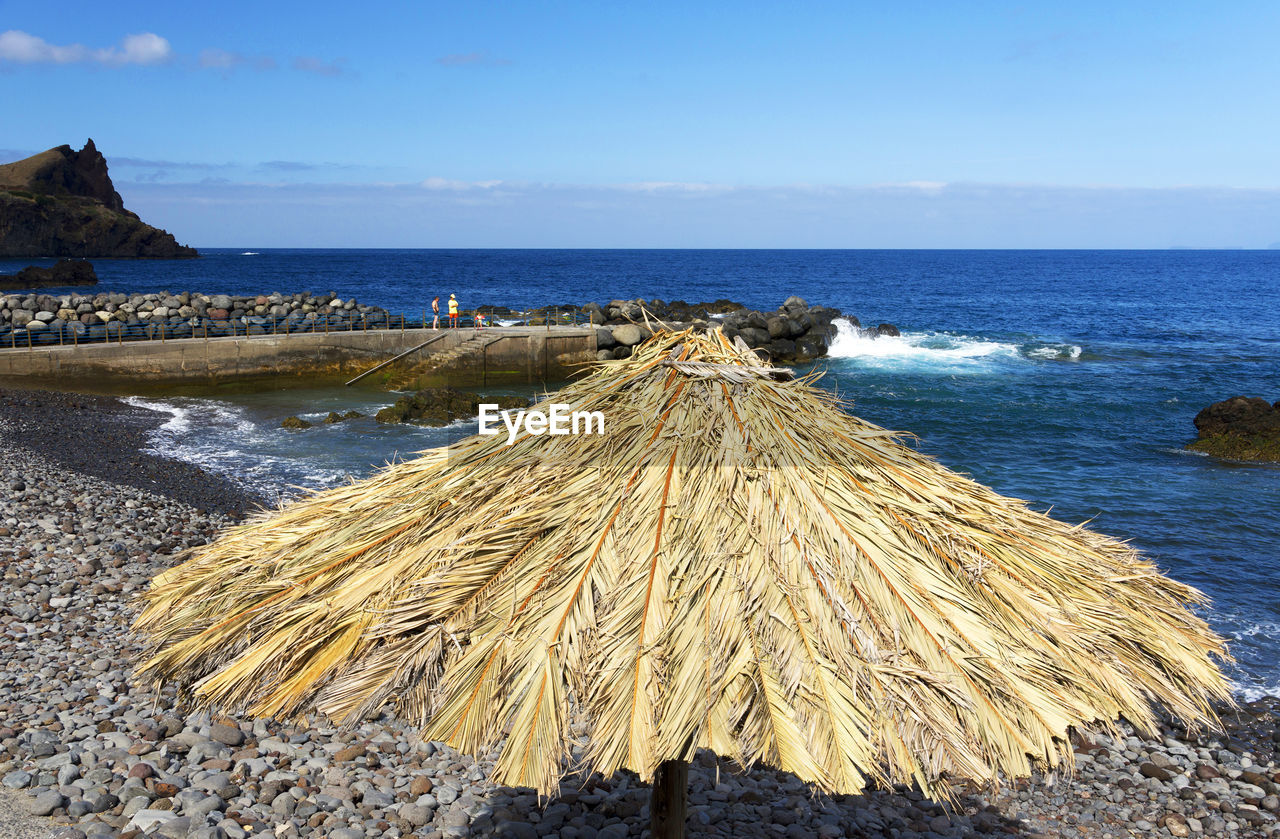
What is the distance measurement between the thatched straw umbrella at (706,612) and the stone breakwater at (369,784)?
57.9 inches

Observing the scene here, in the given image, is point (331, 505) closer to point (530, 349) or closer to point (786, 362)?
point (530, 349)

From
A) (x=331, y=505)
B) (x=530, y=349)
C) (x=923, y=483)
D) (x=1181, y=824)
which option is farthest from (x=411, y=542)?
(x=530, y=349)

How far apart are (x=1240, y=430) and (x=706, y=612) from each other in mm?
20974

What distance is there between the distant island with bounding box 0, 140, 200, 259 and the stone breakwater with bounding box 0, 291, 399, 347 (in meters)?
86.6

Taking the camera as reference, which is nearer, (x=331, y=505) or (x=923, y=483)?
(x=923, y=483)

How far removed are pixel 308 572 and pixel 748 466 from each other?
1.72 meters

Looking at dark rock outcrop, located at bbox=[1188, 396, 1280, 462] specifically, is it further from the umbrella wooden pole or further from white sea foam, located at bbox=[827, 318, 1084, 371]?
the umbrella wooden pole

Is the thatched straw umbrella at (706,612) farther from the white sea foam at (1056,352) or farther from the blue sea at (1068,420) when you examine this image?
the white sea foam at (1056,352)

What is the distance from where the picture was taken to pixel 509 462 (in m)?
3.46

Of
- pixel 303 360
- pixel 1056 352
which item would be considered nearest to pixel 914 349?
pixel 1056 352

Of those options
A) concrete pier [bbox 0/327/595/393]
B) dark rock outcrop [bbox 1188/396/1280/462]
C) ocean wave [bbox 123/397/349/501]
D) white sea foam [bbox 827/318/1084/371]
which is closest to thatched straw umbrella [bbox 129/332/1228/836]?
ocean wave [bbox 123/397/349/501]

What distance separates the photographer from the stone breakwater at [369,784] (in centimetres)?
515

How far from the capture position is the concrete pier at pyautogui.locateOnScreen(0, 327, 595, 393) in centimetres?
2198

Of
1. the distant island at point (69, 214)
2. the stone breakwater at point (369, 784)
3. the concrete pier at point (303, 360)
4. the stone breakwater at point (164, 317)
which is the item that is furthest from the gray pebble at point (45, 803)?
the distant island at point (69, 214)
